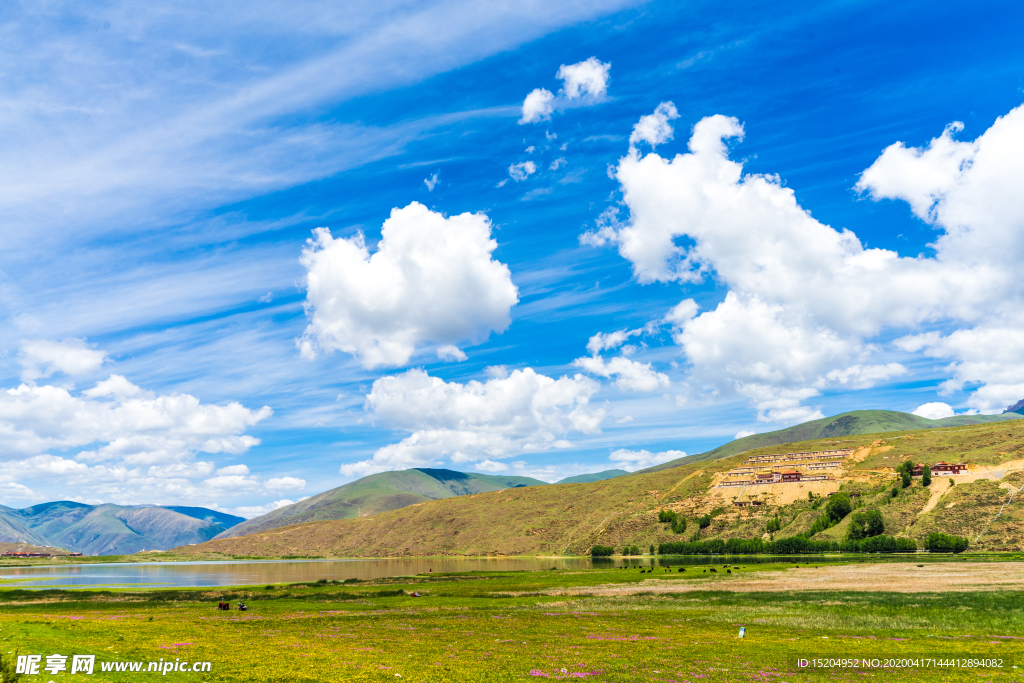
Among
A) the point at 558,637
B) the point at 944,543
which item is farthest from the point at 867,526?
the point at 558,637

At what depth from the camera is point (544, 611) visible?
53.0m

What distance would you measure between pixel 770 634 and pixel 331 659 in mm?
26920

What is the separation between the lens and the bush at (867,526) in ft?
598

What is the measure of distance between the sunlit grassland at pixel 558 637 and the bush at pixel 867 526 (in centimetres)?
15271

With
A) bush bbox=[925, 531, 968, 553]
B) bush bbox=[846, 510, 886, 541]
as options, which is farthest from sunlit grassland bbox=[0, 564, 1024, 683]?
bush bbox=[846, 510, 886, 541]

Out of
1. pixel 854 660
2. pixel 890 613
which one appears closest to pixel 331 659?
pixel 854 660

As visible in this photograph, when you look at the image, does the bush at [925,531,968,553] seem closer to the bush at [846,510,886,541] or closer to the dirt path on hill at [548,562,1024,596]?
the bush at [846,510,886,541]

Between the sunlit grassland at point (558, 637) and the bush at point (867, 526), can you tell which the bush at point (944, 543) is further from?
the sunlit grassland at point (558, 637)

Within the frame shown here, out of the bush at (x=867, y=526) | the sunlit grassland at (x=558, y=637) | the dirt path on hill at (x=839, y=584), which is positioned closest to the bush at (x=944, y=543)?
the bush at (x=867, y=526)

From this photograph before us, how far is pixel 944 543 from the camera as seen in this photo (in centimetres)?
15138

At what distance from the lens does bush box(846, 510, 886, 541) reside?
18212 cm

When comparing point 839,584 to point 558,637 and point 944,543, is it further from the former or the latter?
point 944,543

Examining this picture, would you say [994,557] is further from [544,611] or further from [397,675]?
[397,675]

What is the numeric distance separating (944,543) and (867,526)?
33586mm
